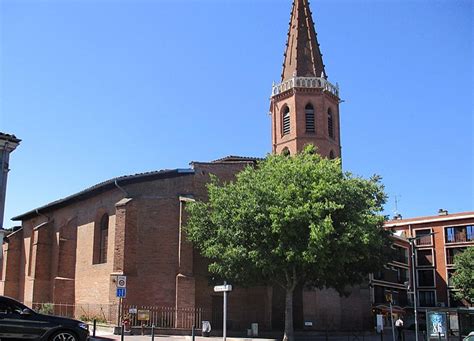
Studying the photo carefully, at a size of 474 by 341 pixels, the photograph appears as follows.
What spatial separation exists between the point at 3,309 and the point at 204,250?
616 inches

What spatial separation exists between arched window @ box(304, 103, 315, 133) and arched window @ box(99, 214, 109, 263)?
54.0 feet

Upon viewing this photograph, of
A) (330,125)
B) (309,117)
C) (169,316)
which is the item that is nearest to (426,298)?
(330,125)

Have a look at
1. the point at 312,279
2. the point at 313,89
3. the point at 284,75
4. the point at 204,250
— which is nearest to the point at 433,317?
the point at 312,279

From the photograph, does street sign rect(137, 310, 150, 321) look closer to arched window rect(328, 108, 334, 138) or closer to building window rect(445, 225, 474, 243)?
arched window rect(328, 108, 334, 138)

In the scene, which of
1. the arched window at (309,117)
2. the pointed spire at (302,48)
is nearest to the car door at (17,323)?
the arched window at (309,117)

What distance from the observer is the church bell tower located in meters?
40.5

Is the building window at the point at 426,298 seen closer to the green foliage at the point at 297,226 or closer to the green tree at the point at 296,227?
the green foliage at the point at 297,226

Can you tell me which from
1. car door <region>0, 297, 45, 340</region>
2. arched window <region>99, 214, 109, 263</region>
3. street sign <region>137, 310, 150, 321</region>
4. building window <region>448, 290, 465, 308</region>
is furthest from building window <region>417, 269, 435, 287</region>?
car door <region>0, 297, 45, 340</region>

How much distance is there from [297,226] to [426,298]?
51237mm

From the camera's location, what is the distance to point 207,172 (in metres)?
32.2

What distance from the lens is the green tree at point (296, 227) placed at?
2334cm

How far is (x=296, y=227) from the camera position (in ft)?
77.3

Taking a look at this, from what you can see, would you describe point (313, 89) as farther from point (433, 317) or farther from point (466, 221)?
point (466, 221)

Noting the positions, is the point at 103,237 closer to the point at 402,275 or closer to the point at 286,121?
the point at 286,121
